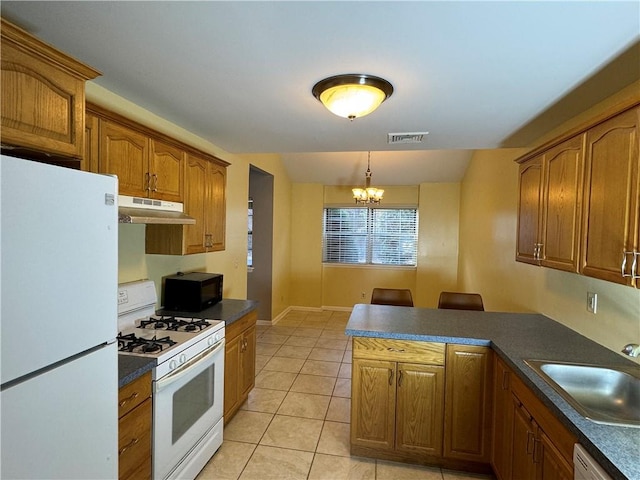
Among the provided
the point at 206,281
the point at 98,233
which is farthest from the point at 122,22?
the point at 206,281

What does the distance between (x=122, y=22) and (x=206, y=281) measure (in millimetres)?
1859

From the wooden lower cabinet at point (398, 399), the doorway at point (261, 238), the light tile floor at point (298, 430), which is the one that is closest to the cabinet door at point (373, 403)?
the wooden lower cabinet at point (398, 399)

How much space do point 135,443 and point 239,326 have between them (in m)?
1.18

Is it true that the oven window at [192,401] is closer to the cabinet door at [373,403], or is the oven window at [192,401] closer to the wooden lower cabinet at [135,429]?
the wooden lower cabinet at [135,429]

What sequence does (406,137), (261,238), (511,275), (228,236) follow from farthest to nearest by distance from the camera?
(261,238), (228,236), (511,275), (406,137)

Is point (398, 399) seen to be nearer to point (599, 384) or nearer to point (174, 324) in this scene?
point (599, 384)

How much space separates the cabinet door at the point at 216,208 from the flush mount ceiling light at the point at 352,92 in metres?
1.39

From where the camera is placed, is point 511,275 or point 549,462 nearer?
point 549,462

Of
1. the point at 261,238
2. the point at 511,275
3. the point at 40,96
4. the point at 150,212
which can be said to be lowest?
the point at 511,275

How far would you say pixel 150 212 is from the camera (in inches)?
81.0

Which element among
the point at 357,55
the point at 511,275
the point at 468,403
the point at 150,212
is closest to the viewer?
the point at 357,55

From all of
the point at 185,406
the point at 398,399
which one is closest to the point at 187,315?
the point at 185,406

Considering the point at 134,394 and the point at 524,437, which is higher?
the point at 134,394

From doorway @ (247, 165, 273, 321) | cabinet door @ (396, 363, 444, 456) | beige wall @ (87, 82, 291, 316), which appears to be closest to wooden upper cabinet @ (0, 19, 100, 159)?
beige wall @ (87, 82, 291, 316)
